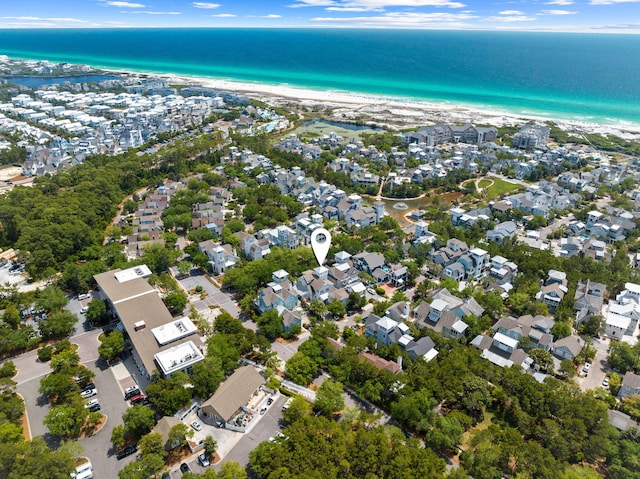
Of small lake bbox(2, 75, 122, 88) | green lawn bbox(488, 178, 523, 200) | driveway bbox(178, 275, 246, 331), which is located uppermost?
A: small lake bbox(2, 75, 122, 88)

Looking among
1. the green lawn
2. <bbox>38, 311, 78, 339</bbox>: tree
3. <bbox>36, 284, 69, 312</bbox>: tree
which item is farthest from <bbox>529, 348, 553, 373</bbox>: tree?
<bbox>36, 284, 69, 312</bbox>: tree

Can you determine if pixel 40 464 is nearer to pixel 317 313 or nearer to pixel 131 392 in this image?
pixel 131 392

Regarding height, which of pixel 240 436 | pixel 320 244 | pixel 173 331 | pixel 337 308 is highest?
pixel 320 244

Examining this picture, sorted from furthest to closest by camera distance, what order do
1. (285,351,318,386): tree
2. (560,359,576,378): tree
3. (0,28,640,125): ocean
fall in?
(0,28,640,125): ocean
(560,359,576,378): tree
(285,351,318,386): tree

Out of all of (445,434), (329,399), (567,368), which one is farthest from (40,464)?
(567,368)

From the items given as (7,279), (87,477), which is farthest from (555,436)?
(7,279)

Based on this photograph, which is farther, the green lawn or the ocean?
the ocean

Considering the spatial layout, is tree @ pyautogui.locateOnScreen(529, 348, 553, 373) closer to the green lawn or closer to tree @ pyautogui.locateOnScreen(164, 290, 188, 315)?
tree @ pyautogui.locateOnScreen(164, 290, 188, 315)
